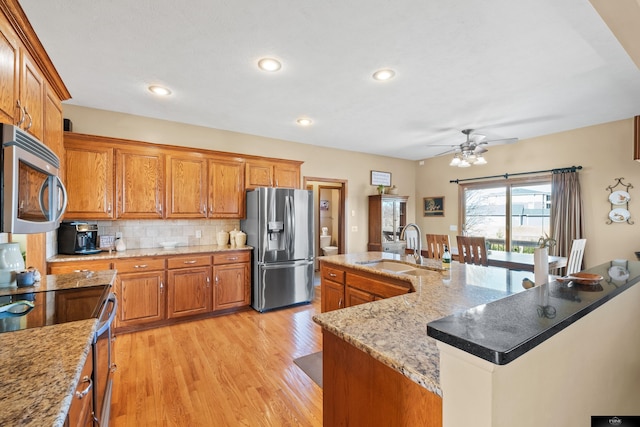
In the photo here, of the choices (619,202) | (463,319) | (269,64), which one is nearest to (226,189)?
(269,64)

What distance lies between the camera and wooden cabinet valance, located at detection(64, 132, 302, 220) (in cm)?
312

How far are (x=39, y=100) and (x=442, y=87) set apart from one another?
11.0 ft

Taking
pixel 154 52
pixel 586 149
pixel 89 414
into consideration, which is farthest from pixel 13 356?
pixel 586 149

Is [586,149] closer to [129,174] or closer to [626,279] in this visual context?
[626,279]

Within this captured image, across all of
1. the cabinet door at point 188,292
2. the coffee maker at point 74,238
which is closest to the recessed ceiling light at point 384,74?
the cabinet door at point 188,292

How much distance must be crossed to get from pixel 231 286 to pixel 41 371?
300cm

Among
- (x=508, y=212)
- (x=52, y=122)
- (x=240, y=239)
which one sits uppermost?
(x=52, y=122)

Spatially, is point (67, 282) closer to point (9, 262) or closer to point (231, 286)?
point (9, 262)

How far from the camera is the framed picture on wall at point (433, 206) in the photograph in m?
5.96

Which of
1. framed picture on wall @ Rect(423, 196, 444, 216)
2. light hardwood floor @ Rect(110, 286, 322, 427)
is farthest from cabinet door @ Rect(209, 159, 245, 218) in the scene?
framed picture on wall @ Rect(423, 196, 444, 216)

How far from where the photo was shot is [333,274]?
2928 millimetres

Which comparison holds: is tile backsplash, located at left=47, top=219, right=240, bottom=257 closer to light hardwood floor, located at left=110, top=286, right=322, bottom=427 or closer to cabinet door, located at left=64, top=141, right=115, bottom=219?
cabinet door, located at left=64, top=141, right=115, bottom=219

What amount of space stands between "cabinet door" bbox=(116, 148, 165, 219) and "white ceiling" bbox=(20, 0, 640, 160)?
58cm

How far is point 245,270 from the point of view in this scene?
3.94 metres
